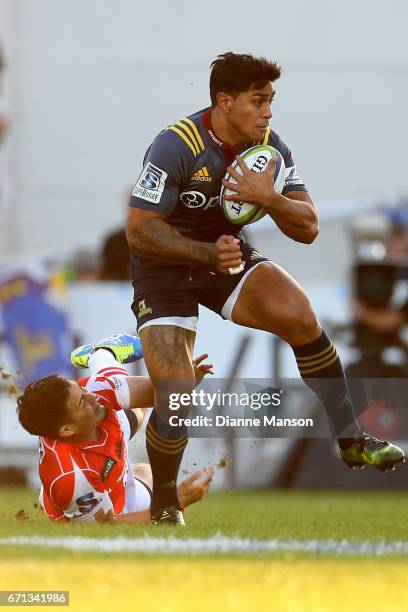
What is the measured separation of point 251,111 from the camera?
576 centimetres

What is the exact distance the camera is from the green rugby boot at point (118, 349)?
6504 millimetres

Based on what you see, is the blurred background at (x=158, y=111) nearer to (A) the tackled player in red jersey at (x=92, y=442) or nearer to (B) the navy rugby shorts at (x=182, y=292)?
(A) the tackled player in red jersey at (x=92, y=442)

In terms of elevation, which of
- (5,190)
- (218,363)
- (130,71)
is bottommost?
(218,363)

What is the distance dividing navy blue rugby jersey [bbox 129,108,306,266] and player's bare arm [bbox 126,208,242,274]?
0.05 metres

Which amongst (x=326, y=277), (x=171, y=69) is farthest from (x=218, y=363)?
(x=171, y=69)

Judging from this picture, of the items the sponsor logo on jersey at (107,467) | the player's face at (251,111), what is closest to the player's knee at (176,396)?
the sponsor logo on jersey at (107,467)

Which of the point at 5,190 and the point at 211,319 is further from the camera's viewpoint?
the point at 5,190

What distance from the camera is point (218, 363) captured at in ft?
32.6

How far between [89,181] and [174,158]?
21.2 ft

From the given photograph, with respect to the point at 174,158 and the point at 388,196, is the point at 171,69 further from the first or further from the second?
the point at 174,158

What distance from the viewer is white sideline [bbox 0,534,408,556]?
5230mm

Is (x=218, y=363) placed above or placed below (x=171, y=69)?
below

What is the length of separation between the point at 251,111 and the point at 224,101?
122 millimetres

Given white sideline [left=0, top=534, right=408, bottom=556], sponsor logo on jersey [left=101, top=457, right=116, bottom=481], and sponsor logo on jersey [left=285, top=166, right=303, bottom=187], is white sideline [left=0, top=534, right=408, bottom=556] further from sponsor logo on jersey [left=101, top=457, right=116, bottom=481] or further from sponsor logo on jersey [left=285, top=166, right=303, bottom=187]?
sponsor logo on jersey [left=285, top=166, right=303, bottom=187]
